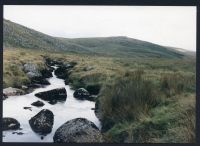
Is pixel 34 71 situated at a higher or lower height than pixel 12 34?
lower

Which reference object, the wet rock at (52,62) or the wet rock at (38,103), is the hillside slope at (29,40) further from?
the wet rock at (38,103)

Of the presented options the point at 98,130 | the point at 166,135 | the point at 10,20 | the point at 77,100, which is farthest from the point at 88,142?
the point at 10,20

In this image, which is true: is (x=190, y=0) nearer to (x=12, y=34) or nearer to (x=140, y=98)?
(x=140, y=98)

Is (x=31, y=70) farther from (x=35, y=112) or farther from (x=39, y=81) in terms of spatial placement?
(x=35, y=112)

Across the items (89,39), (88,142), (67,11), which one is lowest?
(88,142)

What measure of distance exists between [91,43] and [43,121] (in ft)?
6.69

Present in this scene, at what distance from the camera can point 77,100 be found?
31.7 ft

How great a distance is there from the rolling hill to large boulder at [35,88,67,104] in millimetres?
933

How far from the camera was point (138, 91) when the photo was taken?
8773 millimetres

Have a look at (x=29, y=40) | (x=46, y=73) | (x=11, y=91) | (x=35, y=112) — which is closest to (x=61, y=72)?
(x=46, y=73)

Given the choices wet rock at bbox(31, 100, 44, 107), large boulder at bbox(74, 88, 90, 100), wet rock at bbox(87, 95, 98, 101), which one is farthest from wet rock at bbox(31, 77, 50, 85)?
wet rock at bbox(87, 95, 98, 101)

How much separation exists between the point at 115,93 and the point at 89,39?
1290 mm

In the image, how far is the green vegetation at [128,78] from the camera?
7957 millimetres

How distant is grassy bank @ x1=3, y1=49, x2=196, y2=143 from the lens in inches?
309
